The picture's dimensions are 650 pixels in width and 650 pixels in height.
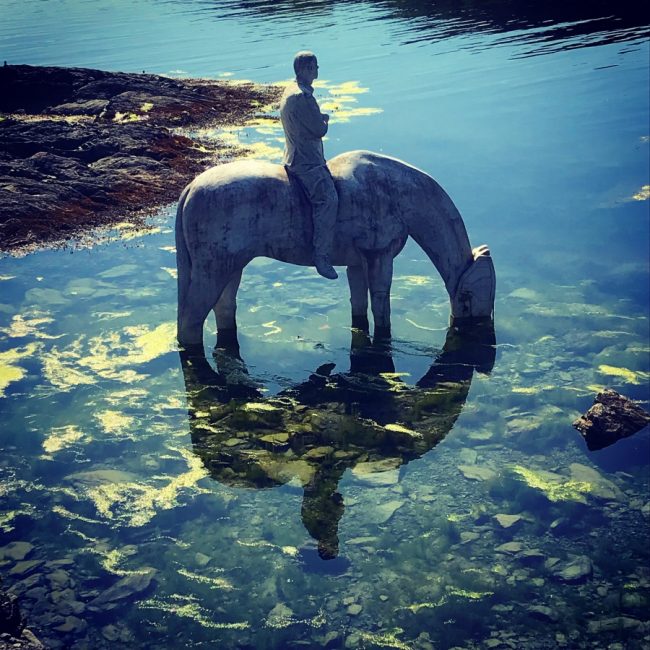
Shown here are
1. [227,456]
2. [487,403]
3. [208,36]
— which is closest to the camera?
[227,456]

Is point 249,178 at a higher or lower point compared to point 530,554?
higher

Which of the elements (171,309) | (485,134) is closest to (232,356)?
(171,309)

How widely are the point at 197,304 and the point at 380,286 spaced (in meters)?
2.47

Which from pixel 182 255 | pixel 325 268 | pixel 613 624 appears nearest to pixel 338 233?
pixel 325 268

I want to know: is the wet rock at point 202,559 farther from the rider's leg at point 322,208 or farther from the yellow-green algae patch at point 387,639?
the rider's leg at point 322,208

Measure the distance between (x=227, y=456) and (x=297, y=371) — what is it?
2200mm

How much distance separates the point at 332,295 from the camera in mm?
13930

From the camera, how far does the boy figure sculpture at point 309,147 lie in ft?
35.7

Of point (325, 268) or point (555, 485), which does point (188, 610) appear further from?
point (325, 268)


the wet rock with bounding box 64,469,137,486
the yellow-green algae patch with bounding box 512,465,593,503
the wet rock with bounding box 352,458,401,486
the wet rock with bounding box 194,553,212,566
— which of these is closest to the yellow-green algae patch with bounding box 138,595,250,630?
the wet rock with bounding box 194,553,212,566

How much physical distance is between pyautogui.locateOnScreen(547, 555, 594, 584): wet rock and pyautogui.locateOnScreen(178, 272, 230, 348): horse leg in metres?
5.44

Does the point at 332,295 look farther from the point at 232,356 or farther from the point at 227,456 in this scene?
the point at 227,456

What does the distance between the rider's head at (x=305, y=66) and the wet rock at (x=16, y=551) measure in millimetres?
6266

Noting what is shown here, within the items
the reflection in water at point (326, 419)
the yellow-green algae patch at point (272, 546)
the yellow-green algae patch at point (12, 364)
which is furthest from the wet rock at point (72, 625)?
the yellow-green algae patch at point (12, 364)
